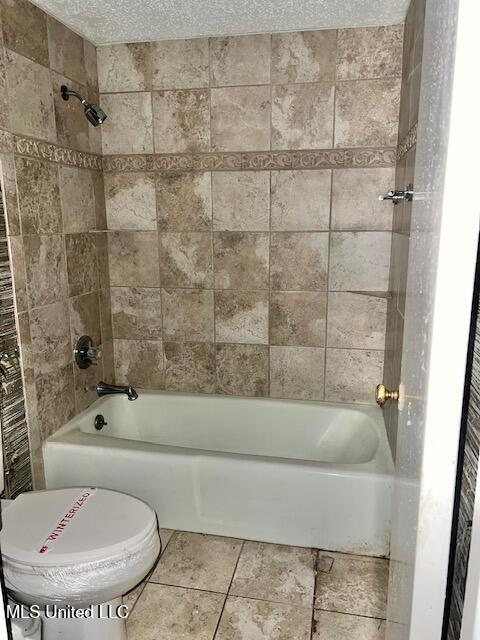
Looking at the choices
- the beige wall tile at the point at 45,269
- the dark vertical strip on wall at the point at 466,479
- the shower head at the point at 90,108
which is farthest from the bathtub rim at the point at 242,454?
the shower head at the point at 90,108

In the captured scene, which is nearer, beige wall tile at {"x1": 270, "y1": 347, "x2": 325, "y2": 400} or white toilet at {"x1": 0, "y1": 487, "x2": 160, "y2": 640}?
white toilet at {"x1": 0, "y1": 487, "x2": 160, "y2": 640}

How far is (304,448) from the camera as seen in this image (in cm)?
241

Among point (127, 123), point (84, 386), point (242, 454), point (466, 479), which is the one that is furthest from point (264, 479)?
point (127, 123)

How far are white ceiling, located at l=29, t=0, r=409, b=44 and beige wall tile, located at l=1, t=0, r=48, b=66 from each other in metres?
0.06

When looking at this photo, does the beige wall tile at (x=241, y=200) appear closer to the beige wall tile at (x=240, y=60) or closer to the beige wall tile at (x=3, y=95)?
the beige wall tile at (x=240, y=60)

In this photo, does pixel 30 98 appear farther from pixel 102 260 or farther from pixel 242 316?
pixel 242 316

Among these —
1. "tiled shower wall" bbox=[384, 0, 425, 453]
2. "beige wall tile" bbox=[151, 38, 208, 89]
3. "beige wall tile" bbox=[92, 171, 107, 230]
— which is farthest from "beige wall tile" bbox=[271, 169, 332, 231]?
"beige wall tile" bbox=[92, 171, 107, 230]

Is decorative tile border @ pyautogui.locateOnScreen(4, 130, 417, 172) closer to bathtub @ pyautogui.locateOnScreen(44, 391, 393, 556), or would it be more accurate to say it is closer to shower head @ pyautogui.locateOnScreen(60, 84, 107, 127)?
shower head @ pyautogui.locateOnScreen(60, 84, 107, 127)

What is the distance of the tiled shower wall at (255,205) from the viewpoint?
7.10 ft

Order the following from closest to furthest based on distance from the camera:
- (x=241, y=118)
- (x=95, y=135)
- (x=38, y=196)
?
(x=38, y=196) < (x=241, y=118) < (x=95, y=135)

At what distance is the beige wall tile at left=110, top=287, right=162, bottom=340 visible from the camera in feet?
8.31

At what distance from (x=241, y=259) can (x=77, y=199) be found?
2.71ft

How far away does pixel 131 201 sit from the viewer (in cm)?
244

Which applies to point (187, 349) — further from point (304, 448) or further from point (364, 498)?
point (364, 498)
